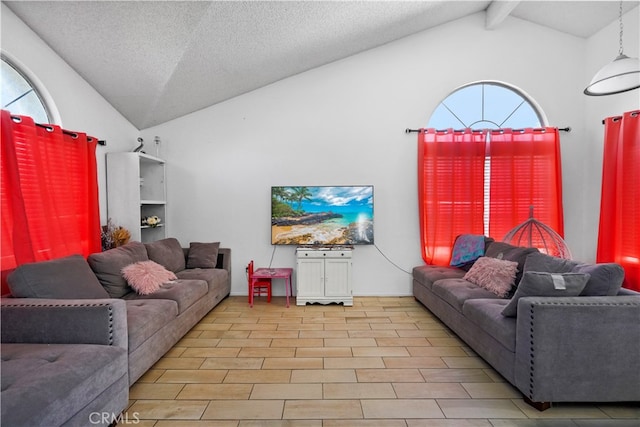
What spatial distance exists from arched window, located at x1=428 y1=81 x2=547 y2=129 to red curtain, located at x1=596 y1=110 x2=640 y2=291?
3.26ft

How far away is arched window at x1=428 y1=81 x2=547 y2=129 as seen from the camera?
4797mm

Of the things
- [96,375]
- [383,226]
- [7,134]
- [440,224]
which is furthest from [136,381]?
[440,224]

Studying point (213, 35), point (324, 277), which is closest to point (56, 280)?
point (213, 35)

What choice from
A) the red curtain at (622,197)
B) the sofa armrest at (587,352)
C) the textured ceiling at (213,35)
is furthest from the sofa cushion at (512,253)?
the textured ceiling at (213,35)

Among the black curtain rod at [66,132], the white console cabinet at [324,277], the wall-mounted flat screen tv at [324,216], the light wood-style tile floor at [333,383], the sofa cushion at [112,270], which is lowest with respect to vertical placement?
the light wood-style tile floor at [333,383]

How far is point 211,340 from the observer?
318 centimetres

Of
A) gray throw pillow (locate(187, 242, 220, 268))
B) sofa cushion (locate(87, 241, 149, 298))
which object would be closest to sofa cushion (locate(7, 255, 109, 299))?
sofa cushion (locate(87, 241, 149, 298))

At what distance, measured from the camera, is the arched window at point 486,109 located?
15.7ft

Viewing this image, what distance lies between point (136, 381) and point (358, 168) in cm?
342

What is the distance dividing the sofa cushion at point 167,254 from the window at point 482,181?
3.14 meters

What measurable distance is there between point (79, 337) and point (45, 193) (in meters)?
1.54

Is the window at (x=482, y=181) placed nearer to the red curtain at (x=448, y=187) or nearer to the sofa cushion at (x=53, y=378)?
the red curtain at (x=448, y=187)
